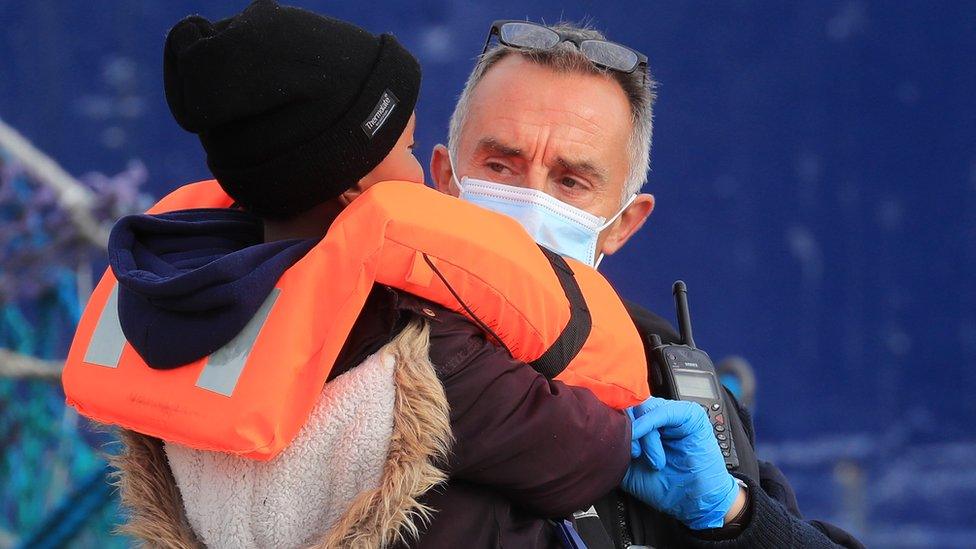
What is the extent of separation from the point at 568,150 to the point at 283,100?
84cm

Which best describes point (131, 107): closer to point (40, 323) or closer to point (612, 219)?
point (40, 323)

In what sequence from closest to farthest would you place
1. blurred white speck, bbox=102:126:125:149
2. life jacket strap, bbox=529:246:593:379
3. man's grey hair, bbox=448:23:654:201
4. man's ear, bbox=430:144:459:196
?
life jacket strap, bbox=529:246:593:379 → man's grey hair, bbox=448:23:654:201 → man's ear, bbox=430:144:459:196 → blurred white speck, bbox=102:126:125:149

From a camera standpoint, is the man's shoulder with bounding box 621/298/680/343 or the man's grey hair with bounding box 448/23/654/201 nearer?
the man's shoulder with bounding box 621/298/680/343

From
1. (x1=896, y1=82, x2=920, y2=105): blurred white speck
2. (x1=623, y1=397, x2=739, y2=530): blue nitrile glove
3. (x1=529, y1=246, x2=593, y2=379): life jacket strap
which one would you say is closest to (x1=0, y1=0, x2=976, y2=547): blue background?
(x1=896, y1=82, x2=920, y2=105): blurred white speck

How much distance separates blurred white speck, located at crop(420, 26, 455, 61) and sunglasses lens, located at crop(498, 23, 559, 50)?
5.90 feet

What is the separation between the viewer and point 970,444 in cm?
398

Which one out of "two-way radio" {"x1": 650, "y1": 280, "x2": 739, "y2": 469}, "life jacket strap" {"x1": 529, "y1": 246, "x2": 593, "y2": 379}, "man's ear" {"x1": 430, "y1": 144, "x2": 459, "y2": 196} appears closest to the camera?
"life jacket strap" {"x1": 529, "y1": 246, "x2": 593, "y2": 379}

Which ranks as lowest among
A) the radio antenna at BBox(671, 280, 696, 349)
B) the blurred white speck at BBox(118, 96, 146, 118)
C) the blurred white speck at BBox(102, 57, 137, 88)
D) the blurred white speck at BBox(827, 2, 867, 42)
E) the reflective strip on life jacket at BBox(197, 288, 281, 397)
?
the reflective strip on life jacket at BBox(197, 288, 281, 397)

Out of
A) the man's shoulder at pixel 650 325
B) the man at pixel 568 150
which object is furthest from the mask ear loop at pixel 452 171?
the man's shoulder at pixel 650 325

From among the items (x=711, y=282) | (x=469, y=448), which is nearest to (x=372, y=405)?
(x=469, y=448)

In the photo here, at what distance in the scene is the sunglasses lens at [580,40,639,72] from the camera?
2184 millimetres

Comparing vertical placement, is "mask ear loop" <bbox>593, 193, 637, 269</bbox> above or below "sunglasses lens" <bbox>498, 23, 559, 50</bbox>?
below

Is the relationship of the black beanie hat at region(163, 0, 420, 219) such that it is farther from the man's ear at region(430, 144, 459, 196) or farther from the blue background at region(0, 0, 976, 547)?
the blue background at region(0, 0, 976, 547)

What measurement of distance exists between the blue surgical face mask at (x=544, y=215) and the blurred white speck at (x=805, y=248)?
2.25m
